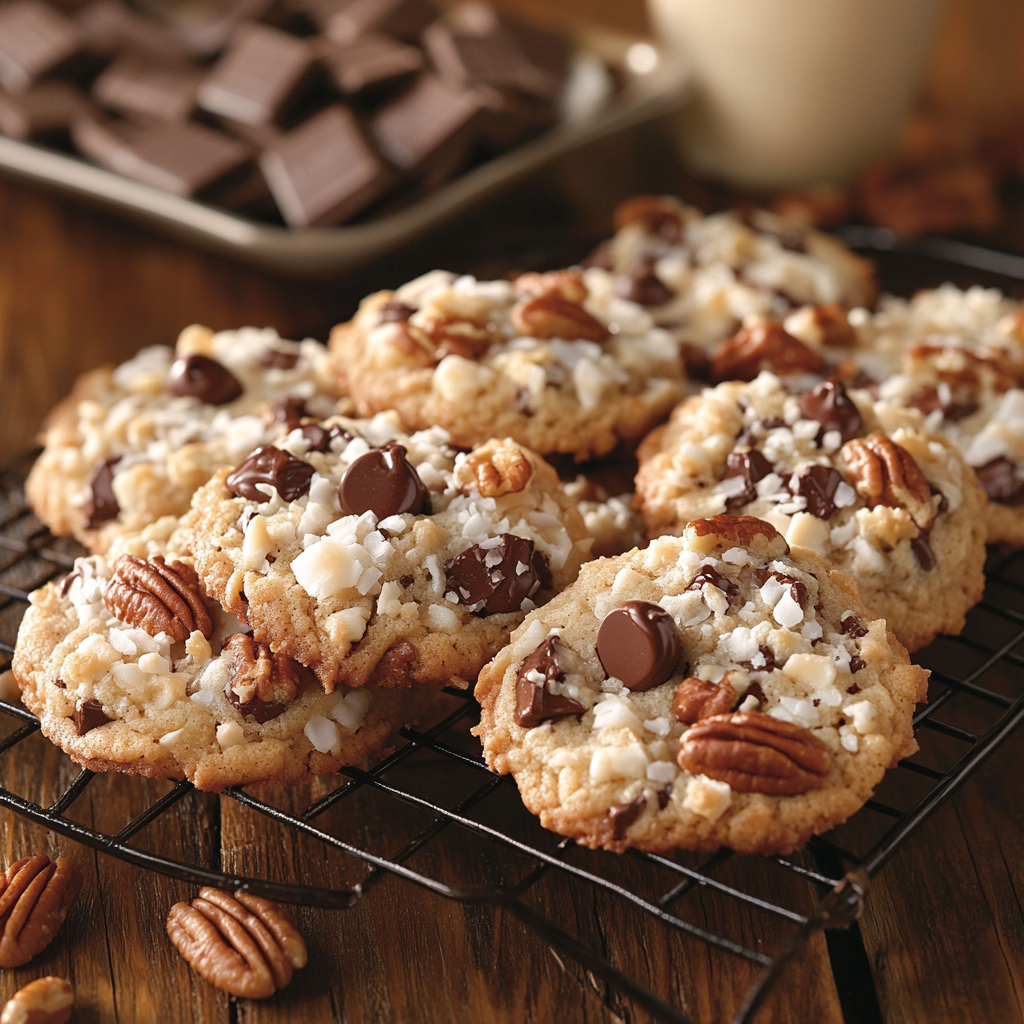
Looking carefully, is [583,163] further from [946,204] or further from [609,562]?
[609,562]

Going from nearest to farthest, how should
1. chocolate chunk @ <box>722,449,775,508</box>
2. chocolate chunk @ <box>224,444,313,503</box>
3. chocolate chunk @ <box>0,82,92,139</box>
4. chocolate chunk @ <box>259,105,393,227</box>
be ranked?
chocolate chunk @ <box>224,444,313,503</box> → chocolate chunk @ <box>722,449,775,508</box> → chocolate chunk @ <box>259,105,393,227</box> → chocolate chunk @ <box>0,82,92,139</box>

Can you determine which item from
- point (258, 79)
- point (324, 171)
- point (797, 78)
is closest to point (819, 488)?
point (324, 171)

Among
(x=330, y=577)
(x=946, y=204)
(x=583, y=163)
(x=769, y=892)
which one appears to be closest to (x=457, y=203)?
(x=583, y=163)

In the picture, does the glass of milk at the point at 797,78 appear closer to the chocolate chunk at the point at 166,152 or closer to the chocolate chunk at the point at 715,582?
the chocolate chunk at the point at 166,152

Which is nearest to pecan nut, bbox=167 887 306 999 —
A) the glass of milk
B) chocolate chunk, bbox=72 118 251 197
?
chocolate chunk, bbox=72 118 251 197

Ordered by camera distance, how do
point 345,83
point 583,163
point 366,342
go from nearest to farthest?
1. point 366,342
2. point 345,83
3. point 583,163

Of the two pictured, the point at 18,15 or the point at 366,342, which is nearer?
the point at 366,342

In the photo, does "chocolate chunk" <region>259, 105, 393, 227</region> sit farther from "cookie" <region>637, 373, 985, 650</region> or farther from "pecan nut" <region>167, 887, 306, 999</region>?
"pecan nut" <region>167, 887, 306, 999</region>
